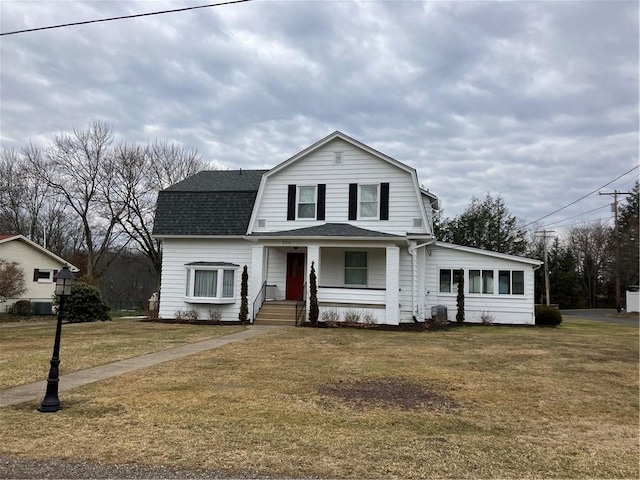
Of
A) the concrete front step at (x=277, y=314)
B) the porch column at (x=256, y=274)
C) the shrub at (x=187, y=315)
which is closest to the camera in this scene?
the concrete front step at (x=277, y=314)

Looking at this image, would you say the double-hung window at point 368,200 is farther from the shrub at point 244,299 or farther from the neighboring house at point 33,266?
the neighboring house at point 33,266

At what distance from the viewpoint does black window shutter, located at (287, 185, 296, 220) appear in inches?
806

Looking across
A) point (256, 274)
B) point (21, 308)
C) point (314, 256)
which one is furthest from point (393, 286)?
point (21, 308)

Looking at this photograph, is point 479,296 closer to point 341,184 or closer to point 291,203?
point 341,184

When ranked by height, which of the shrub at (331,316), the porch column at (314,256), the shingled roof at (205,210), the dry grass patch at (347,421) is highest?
the shingled roof at (205,210)

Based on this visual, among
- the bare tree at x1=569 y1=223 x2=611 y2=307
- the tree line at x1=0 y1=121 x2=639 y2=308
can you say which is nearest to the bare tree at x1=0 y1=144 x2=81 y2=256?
the tree line at x1=0 y1=121 x2=639 y2=308

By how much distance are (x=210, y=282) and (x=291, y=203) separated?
4.76 m

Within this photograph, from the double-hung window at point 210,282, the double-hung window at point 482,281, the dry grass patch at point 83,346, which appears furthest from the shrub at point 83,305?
Result: the double-hung window at point 482,281

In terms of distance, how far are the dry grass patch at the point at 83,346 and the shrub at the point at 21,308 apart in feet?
52.6

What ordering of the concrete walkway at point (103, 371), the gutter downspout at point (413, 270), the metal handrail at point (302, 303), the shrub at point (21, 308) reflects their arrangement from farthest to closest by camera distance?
the shrub at point (21, 308) → the gutter downspout at point (413, 270) → the metal handrail at point (302, 303) → the concrete walkway at point (103, 371)

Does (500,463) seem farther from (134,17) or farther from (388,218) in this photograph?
(388,218)

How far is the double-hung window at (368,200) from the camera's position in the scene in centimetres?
→ 1989

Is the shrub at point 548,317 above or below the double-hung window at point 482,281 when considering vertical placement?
below

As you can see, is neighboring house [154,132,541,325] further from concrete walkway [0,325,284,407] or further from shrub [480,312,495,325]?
concrete walkway [0,325,284,407]
